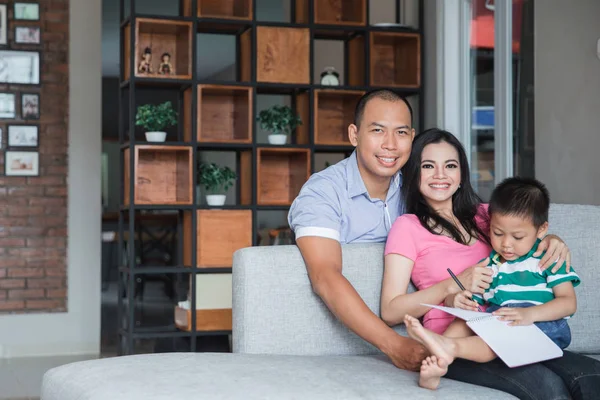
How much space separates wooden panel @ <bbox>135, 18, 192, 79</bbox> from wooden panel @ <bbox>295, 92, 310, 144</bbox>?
0.72m

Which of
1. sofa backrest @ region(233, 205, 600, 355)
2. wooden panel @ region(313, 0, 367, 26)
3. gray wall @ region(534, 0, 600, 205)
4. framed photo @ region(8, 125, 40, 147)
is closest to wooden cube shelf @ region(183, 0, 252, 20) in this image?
wooden panel @ region(313, 0, 367, 26)

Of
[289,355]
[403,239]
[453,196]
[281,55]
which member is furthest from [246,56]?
[289,355]

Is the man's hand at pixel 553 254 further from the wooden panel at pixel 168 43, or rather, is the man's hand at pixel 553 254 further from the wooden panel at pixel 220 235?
the wooden panel at pixel 168 43

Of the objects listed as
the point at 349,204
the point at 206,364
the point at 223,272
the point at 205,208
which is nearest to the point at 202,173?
the point at 205,208

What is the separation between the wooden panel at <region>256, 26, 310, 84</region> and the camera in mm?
4879

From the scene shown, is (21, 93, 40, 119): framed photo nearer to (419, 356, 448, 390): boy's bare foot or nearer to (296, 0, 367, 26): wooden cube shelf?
(296, 0, 367, 26): wooden cube shelf

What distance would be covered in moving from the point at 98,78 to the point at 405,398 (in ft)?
14.7

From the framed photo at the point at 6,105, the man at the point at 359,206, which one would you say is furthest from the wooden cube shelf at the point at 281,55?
the man at the point at 359,206

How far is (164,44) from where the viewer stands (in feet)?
16.1

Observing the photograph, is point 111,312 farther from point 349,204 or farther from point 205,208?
point 349,204

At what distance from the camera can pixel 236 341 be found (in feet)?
7.50

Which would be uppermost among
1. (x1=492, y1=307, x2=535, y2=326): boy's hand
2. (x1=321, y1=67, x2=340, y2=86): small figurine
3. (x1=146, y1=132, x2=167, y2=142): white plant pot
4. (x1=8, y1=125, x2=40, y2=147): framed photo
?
(x1=321, y1=67, x2=340, y2=86): small figurine

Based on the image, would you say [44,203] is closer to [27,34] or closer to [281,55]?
[27,34]

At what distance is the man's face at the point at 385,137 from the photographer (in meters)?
2.38
